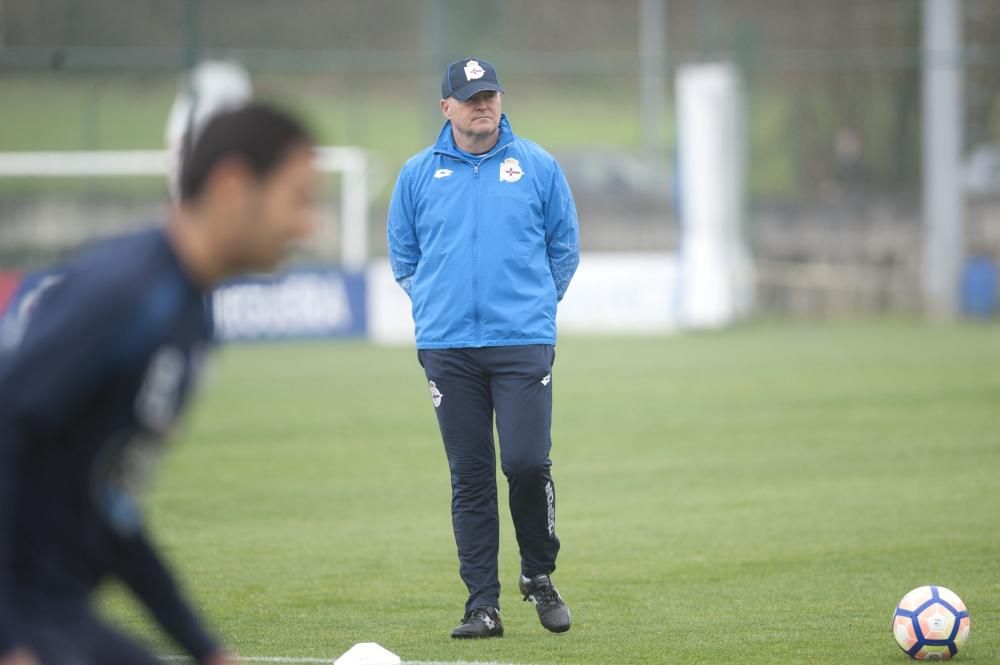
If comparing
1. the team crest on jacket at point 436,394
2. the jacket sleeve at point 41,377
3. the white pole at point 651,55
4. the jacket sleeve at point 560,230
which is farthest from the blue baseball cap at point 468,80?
the white pole at point 651,55

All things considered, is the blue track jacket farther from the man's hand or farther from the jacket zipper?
the man's hand

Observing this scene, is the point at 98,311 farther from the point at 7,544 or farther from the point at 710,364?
the point at 710,364

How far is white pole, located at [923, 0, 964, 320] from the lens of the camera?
81.5 feet

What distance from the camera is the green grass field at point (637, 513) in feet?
22.0

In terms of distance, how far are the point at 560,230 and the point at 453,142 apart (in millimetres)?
582

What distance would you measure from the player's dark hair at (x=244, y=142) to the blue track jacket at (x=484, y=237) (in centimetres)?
358

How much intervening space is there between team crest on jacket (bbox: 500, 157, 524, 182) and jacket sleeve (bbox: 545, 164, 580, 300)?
16 cm

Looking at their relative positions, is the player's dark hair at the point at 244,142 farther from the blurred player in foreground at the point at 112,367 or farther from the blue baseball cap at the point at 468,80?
the blue baseball cap at the point at 468,80

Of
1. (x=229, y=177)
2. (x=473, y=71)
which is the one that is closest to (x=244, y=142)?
(x=229, y=177)

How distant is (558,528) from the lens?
9352mm

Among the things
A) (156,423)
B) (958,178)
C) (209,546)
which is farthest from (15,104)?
(156,423)

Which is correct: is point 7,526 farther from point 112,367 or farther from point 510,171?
point 510,171

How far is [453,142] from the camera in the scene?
6.67 meters

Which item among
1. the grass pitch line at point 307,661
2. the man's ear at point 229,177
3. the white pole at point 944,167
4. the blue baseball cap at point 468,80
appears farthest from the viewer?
the white pole at point 944,167
